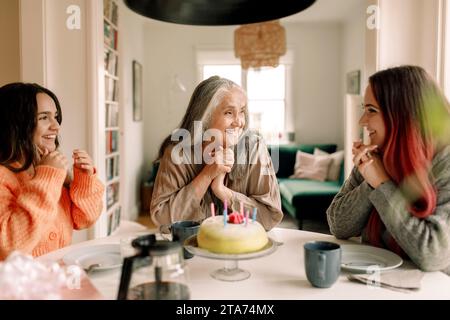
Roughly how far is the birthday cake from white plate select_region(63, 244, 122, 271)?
9.6 inches

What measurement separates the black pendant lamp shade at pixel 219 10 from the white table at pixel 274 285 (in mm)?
653

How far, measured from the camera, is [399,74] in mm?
1179

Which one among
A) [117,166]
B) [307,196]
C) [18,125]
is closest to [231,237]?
[18,125]

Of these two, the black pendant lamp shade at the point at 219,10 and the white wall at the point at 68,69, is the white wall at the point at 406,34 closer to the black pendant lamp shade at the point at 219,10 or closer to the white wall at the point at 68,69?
the black pendant lamp shade at the point at 219,10

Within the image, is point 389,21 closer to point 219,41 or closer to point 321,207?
point 321,207

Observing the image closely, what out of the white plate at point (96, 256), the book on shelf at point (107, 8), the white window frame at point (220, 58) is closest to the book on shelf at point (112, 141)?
the book on shelf at point (107, 8)

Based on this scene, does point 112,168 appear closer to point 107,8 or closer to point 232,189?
point 107,8

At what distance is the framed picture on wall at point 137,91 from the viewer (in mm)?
4680

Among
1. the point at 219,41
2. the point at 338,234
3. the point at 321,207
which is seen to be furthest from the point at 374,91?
the point at 219,41

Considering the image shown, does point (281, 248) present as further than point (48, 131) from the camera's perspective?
No

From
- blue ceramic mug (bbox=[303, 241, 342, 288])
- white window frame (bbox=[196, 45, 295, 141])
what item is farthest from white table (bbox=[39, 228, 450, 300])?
white window frame (bbox=[196, 45, 295, 141])

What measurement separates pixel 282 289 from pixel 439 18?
4.97 feet

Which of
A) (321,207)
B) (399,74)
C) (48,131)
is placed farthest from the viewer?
(321,207)

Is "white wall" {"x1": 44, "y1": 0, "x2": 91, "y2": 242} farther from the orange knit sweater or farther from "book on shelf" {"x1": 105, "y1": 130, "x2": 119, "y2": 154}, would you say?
"book on shelf" {"x1": 105, "y1": 130, "x2": 119, "y2": 154}
